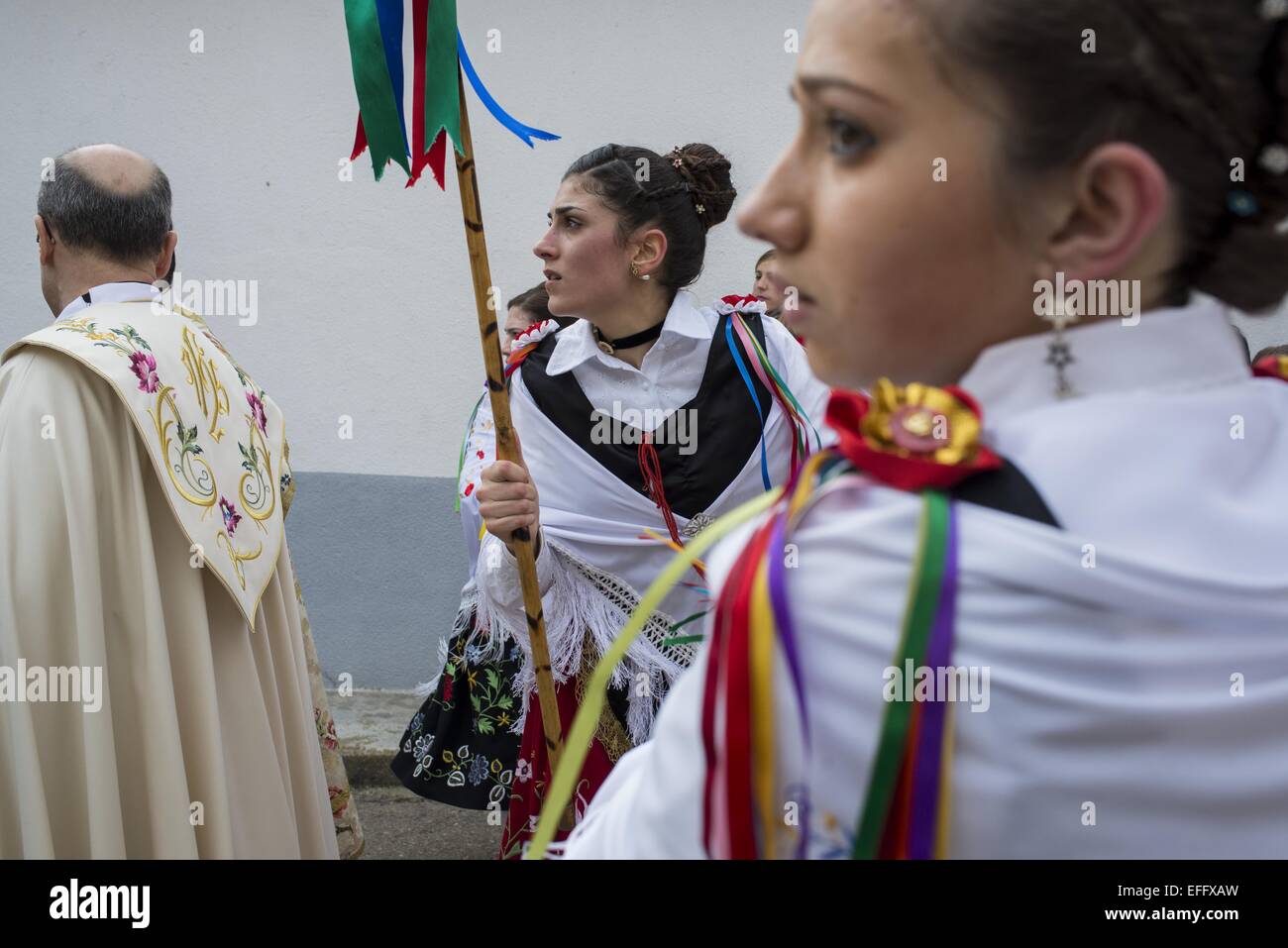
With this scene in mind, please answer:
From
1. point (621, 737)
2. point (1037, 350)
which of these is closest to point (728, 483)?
point (621, 737)

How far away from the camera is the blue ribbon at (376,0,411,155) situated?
5.98 feet

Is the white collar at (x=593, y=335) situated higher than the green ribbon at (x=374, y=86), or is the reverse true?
the green ribbon at (x=374, y=86)

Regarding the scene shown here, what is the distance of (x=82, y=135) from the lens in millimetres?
5961

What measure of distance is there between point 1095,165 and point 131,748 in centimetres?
244

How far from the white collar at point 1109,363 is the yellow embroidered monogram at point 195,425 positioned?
7.15ft

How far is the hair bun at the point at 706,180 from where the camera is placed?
375cm

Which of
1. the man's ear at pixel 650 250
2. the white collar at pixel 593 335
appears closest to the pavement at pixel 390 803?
the white collar at pixel 593 335

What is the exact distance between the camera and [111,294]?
2.84 meters

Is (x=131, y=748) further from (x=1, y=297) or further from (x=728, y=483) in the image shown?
(x=1, y=297)

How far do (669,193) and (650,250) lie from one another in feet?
0.70

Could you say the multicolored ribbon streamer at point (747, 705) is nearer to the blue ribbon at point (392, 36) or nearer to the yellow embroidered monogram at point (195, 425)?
the blue ribbon at point (392, 36)
